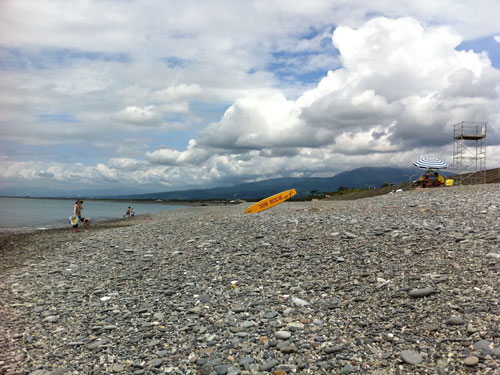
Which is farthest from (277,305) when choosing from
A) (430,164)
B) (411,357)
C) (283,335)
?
(430,164)

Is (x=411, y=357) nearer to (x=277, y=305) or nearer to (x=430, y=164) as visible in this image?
(x=277, y=305)

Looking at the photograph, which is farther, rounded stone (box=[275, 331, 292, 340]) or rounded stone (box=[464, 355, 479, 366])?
rounded stone (box=[275, 331, 292, 340])

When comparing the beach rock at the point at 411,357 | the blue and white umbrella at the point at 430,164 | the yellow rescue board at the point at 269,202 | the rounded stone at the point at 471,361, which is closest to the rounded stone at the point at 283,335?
the beach rock at the point at 411,357

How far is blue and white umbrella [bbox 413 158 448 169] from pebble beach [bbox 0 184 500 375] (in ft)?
78.0

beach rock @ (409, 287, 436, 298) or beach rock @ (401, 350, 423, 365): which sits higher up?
beach rock @ (409, 287, 436, 298)

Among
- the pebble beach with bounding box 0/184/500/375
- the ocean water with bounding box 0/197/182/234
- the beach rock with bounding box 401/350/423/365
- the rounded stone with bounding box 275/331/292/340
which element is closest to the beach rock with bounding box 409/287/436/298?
the pebble beach with bounding box 0/184/500/375

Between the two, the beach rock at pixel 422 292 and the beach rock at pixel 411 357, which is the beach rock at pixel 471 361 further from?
the beach rock at pixel 422 292

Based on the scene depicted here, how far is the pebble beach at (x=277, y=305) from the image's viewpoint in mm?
5887

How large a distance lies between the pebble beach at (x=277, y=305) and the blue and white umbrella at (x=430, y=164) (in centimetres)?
2377

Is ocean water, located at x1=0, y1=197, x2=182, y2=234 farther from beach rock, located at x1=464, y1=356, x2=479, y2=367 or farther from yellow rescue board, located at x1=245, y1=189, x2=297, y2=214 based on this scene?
beach rock, located at x1=464, y1=356, x2=479, y2=367

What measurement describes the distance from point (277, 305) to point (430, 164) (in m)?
34.2

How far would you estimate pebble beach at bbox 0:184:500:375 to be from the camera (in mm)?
5887

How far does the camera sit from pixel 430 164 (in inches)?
1411

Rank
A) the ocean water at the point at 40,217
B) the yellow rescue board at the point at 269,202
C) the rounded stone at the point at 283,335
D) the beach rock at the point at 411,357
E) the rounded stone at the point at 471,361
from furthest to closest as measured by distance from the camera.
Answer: the ocean water at the point at 40,217 → the yellow rescue board at the point at 269,202 → the rounded stone at the point at 283,335 → the beach rock at the point at 411,357 → the rounded stone at the point at 471,361
